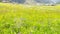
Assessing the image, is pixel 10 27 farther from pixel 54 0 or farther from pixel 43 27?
pixel 54 0

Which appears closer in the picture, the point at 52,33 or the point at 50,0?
the point at 52,33

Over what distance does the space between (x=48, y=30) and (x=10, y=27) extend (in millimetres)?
2120

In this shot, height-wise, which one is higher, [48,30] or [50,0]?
[48,30]

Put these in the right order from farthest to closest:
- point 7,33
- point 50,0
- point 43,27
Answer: point 50,0, point 43,27, point 7,33

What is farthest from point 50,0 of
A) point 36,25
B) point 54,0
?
point 36,25

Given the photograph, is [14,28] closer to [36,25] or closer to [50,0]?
[36,25]

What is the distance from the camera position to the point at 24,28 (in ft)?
35.8

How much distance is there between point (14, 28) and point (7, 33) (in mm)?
885

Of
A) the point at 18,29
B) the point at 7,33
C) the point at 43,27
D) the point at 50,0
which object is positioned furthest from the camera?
the point at 50,0

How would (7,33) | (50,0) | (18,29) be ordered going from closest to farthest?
1. (7,33)
2. (18,29)
3. (50,0)

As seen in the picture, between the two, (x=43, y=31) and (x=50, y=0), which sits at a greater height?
(x=43, y=31)

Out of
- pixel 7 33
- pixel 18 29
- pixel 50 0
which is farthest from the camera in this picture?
pixel 50 0

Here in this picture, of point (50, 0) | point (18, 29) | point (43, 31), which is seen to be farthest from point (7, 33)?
point (50, 0)

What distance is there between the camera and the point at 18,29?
34.7 ft
